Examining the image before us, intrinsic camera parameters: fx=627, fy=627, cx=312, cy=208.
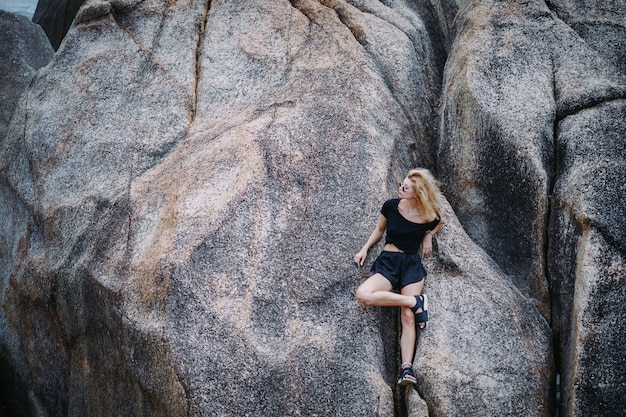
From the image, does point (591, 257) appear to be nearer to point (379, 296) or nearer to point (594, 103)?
point (594, 103)

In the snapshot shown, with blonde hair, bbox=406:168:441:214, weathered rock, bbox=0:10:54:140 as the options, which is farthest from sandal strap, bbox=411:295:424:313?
weathered rock, bbox=0:10:54:140

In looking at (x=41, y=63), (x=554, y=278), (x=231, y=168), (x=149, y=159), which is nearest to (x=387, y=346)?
(x=554, y=278)

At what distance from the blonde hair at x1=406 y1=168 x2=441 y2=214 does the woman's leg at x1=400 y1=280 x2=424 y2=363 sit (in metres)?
0.92

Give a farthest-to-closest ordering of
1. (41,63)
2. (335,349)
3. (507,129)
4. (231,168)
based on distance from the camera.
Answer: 1. (41,63)
2. (507,129)
3. (231,168)
4. (335,349)

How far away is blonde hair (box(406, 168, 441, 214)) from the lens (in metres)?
7.00

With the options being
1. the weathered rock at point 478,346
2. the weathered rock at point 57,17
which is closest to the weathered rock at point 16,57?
the weathered rock at point 57,17

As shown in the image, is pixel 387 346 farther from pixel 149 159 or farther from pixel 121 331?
pixel 149 159

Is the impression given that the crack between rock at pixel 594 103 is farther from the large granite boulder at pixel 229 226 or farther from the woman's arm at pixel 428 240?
the woman's arm at pixel 428 240

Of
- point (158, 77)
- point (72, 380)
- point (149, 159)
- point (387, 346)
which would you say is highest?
point (158, 77)

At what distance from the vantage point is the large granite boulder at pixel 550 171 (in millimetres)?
6695

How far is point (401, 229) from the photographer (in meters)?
7.06

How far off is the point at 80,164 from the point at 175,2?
3220 mm

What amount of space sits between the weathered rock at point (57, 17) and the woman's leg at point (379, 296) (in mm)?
12470

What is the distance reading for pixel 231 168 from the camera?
7.32 meters
